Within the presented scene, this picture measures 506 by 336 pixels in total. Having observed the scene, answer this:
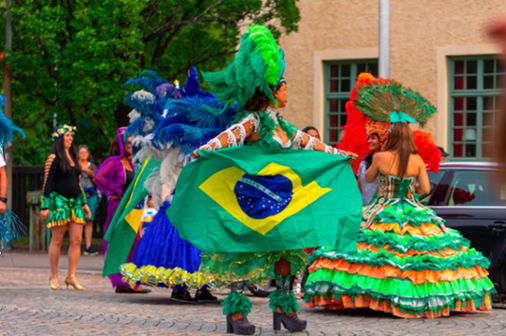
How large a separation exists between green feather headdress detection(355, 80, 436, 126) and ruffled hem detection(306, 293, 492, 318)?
1805 mm

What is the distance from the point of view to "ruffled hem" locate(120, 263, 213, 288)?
29.9 ft

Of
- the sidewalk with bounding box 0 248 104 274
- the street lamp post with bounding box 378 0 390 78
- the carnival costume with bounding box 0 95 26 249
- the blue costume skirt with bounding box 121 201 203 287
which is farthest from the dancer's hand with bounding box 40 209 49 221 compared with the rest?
the street lamp post with bounding box 378 0 390 78

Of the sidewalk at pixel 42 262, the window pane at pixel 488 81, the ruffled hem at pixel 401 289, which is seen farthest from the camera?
the window pane at pixel 488 81

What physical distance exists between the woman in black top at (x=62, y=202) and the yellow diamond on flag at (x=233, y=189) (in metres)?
4.82

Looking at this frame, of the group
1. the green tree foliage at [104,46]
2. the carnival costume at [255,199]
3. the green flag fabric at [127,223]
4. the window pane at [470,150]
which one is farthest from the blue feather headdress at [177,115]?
the window pane at [470,150]

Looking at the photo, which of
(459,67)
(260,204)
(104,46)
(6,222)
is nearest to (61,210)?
(6,222)

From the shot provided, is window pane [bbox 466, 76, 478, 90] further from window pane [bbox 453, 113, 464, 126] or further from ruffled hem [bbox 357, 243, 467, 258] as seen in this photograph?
ruffled hem [bbox 357, 243, 467, 258]

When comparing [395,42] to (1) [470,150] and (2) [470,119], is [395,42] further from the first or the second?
(1) [470,150]

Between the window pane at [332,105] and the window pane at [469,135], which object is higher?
Answer: the window pane at [332,105]

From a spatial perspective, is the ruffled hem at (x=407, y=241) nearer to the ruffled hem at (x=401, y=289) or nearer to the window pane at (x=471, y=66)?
the ruffled hem at (x=401, y=289)

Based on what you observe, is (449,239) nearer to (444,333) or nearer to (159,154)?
(444,333)

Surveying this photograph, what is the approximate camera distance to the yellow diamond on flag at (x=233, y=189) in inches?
269

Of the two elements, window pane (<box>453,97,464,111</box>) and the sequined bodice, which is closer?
the sequined bodice

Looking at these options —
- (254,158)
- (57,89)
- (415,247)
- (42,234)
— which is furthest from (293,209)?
(42,234)
